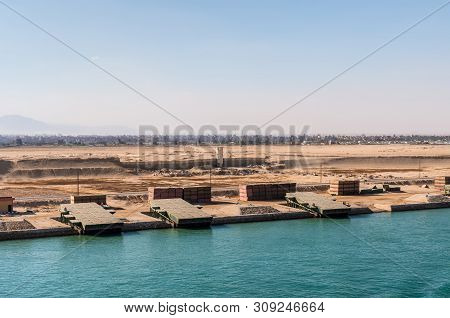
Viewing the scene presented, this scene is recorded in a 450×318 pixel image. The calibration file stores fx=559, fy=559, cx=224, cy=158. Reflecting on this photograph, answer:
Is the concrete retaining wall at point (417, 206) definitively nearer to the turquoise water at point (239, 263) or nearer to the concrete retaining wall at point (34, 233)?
the turquoise water at point (239, 263)

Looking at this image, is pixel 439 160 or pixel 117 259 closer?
pixel 117 259

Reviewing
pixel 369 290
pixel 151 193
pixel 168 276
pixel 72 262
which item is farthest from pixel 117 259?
pixel 151 193

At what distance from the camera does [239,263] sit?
128 ft

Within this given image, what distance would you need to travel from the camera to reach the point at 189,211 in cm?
5481

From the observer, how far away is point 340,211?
59.6 m

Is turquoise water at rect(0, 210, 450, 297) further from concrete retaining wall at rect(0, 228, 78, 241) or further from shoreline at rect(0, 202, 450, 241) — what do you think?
shoreline at rect(0, 202, 450, 241)

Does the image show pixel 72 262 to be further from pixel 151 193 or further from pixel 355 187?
pixel 355 187

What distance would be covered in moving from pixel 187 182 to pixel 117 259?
171 feet

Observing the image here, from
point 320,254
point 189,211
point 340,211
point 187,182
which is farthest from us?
point 187,182

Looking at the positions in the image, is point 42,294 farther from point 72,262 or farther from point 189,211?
point 189,211

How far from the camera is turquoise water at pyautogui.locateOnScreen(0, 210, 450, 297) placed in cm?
3272

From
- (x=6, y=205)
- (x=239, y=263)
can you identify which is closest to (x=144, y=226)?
(x=239, y=263)

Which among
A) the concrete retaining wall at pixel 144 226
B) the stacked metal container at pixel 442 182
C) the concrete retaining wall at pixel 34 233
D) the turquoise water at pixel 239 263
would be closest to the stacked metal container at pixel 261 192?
the turquoise water at pixel 239 263

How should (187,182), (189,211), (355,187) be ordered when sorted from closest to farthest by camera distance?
(189,211) → (355,187) → (187,182)
